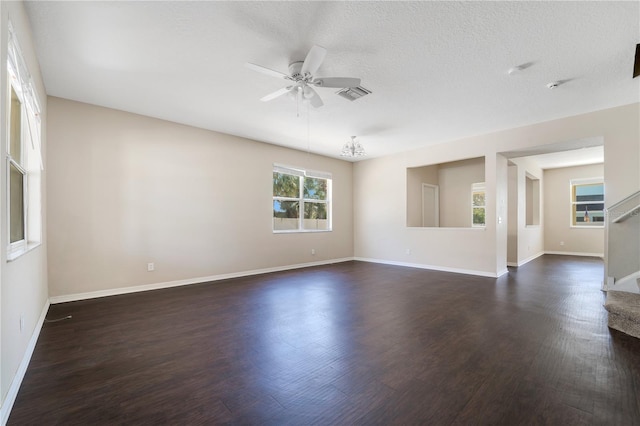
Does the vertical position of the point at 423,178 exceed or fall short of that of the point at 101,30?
it falls short

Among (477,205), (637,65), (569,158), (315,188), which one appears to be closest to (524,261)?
(477,205)

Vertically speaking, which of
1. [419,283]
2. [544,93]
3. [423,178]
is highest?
[544,93]

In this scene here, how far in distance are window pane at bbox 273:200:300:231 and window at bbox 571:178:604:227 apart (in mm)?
8785

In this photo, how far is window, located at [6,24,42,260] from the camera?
6.41 ft

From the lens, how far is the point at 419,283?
4.83 meters

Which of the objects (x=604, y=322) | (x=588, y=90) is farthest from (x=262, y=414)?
(x=588, y=90)

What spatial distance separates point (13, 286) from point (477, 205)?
8.68 metres

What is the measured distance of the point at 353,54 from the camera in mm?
2727

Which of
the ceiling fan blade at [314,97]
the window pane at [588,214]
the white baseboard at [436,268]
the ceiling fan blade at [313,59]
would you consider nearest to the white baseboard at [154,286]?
the white baseboard at [436,268]

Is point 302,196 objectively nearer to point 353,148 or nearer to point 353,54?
point 353,148

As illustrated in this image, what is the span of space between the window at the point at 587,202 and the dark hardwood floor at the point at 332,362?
665cm

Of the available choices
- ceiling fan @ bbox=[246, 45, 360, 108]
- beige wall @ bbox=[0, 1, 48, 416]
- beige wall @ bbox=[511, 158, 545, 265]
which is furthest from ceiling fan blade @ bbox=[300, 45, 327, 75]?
beige wall @ bbox=[511, 158, 545, 265]

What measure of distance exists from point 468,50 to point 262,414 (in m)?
3.35

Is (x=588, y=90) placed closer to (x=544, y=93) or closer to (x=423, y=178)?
(x=544, y=93)
